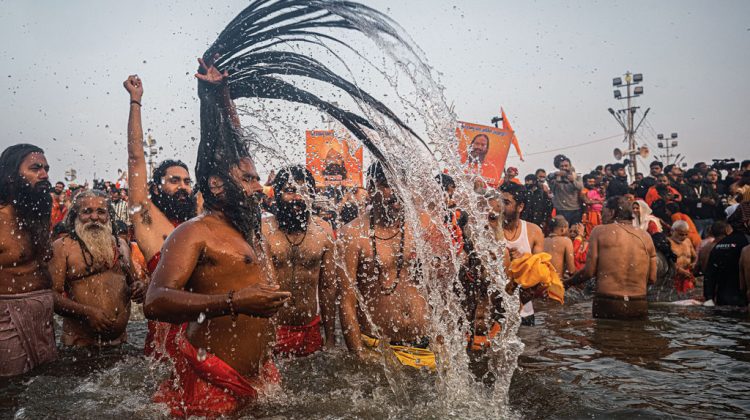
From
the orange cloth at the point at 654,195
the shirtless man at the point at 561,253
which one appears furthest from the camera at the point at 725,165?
the shirtless man at the point at 561,253

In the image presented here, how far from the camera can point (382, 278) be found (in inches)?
173

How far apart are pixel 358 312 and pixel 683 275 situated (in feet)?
24.4

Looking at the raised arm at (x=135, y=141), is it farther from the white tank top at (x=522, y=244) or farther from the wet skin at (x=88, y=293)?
the white tank top at (x=522, y=244)

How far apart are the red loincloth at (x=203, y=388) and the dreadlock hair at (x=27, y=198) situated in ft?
7.29

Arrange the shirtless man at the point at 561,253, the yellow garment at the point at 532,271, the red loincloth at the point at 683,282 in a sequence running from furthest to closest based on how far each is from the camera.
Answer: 1. the red loincloth at the point at 683,282
2. the shirtless man at the point at 561,253
3. the yellow garment at the point at 532,271

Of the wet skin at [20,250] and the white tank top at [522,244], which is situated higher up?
the wet skin at [20,250]

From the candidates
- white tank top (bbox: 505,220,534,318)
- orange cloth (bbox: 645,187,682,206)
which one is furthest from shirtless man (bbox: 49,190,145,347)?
orange cloth (bbox: 645,187,682,206)

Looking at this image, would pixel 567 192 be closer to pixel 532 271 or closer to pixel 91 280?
pixel 532 271

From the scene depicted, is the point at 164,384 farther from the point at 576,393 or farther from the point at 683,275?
the point at 683,275

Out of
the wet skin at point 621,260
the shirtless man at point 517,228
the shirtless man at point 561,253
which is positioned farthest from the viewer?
the shirtless man at point 561,253

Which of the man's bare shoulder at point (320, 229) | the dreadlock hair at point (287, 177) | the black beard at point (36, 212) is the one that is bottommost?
the man's bare shoulder at point (320, 229)

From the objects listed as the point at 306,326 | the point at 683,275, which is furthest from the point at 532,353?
the point at 683,275

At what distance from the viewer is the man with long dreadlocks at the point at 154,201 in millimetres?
4281

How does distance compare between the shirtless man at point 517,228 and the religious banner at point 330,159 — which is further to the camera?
the shirtless man at point 517,228
